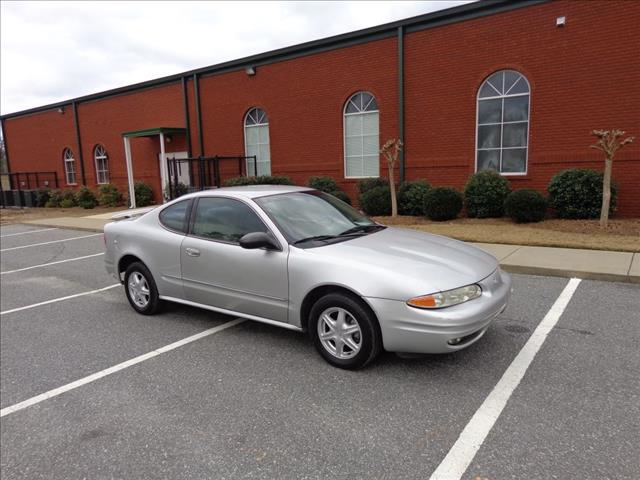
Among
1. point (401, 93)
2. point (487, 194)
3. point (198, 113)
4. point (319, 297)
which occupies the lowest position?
point (319, 297)

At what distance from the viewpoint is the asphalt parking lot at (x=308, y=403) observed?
2.79m

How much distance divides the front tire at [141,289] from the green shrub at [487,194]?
29.9 feet

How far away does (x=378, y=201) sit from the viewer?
1358 cm

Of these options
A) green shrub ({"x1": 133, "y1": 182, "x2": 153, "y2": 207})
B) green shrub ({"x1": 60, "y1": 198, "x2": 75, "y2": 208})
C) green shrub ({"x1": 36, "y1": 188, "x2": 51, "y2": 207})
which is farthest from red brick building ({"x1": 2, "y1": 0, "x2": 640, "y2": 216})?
green shrub ({"x1": 36, "y1": 188, "x2": 51, "y2": 207})

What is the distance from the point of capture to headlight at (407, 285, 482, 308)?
3578 millimetres

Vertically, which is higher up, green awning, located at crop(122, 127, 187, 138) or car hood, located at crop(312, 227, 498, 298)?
green awning, located at crop(122, 127, 187, 138)

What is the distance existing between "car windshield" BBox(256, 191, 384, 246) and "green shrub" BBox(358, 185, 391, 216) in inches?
326

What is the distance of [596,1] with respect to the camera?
11.4m

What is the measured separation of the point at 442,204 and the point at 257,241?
28.9 feet

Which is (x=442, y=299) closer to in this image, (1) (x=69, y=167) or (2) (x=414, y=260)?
(2) (x=414, y=260)

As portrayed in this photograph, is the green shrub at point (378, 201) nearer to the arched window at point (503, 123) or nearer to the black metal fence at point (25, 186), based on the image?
the arched window at point (503, 123)

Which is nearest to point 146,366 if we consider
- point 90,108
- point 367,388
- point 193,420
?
point 193,420

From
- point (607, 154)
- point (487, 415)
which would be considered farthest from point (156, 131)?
point (487, 415)

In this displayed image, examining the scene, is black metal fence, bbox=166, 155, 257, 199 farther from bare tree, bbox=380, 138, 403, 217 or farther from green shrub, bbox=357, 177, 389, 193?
bare tree, bbox=380, 138, 403, 217
